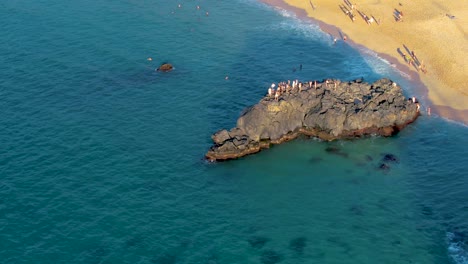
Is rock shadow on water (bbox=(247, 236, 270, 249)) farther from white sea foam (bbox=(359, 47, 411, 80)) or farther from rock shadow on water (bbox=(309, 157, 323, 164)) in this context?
white sea foam (bbox=(359, 47, 411, 80))

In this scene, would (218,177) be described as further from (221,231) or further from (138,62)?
(138,62)

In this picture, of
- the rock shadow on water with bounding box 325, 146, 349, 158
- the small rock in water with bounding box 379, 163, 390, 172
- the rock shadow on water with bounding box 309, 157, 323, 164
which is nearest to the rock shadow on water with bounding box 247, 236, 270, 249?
the rock shadow on water with bounding box 309, 157, 323, 164

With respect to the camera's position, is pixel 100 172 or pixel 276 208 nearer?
pixel 276 208

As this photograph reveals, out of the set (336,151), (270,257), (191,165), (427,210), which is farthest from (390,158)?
(191,165)

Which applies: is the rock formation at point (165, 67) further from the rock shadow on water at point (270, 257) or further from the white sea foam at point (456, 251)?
the white sea foam at point (456, 251)

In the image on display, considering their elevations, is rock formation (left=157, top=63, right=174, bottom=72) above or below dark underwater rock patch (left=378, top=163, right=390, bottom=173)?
above

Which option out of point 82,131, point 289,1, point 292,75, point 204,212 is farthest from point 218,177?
point 289,1
